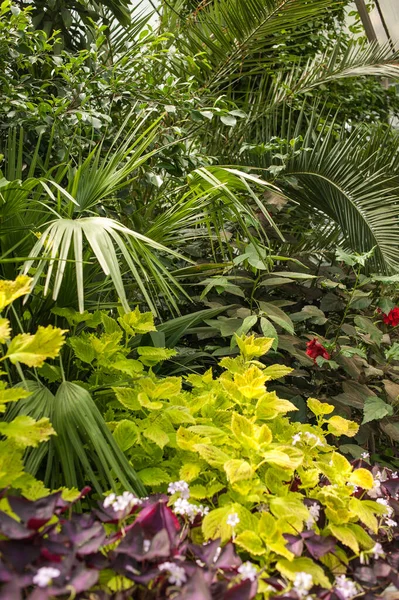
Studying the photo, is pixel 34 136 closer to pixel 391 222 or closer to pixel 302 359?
pixel 302 359

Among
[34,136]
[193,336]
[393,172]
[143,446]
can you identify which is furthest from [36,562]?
[393,172]

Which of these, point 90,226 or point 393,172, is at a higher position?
point 90,226

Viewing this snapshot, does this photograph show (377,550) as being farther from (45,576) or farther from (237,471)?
(45,576)

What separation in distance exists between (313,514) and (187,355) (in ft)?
2.70

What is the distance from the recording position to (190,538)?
94 centimetres

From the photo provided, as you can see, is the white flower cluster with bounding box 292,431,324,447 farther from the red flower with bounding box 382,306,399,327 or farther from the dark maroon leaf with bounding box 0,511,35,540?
the red flower with bounding box 382,306,399,327

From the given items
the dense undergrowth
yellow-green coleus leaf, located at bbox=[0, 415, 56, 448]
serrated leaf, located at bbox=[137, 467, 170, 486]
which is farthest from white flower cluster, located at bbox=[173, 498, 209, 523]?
yellow-green coleus leaf, located at bbox=[0, 415, 56, 448]

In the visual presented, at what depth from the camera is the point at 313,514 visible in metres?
1.00

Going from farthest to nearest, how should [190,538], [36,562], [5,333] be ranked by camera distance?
1. [190,538]
2. [5,333]
3. [36,562]

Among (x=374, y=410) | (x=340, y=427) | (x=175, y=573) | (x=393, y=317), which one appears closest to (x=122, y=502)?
(x=175, y=573)

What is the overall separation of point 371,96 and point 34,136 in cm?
332

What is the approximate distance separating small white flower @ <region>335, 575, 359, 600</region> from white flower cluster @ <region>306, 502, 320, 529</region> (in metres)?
0.13

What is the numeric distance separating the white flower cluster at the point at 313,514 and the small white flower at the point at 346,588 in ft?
0.44

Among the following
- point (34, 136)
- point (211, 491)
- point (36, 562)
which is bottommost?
point (211, 491)
